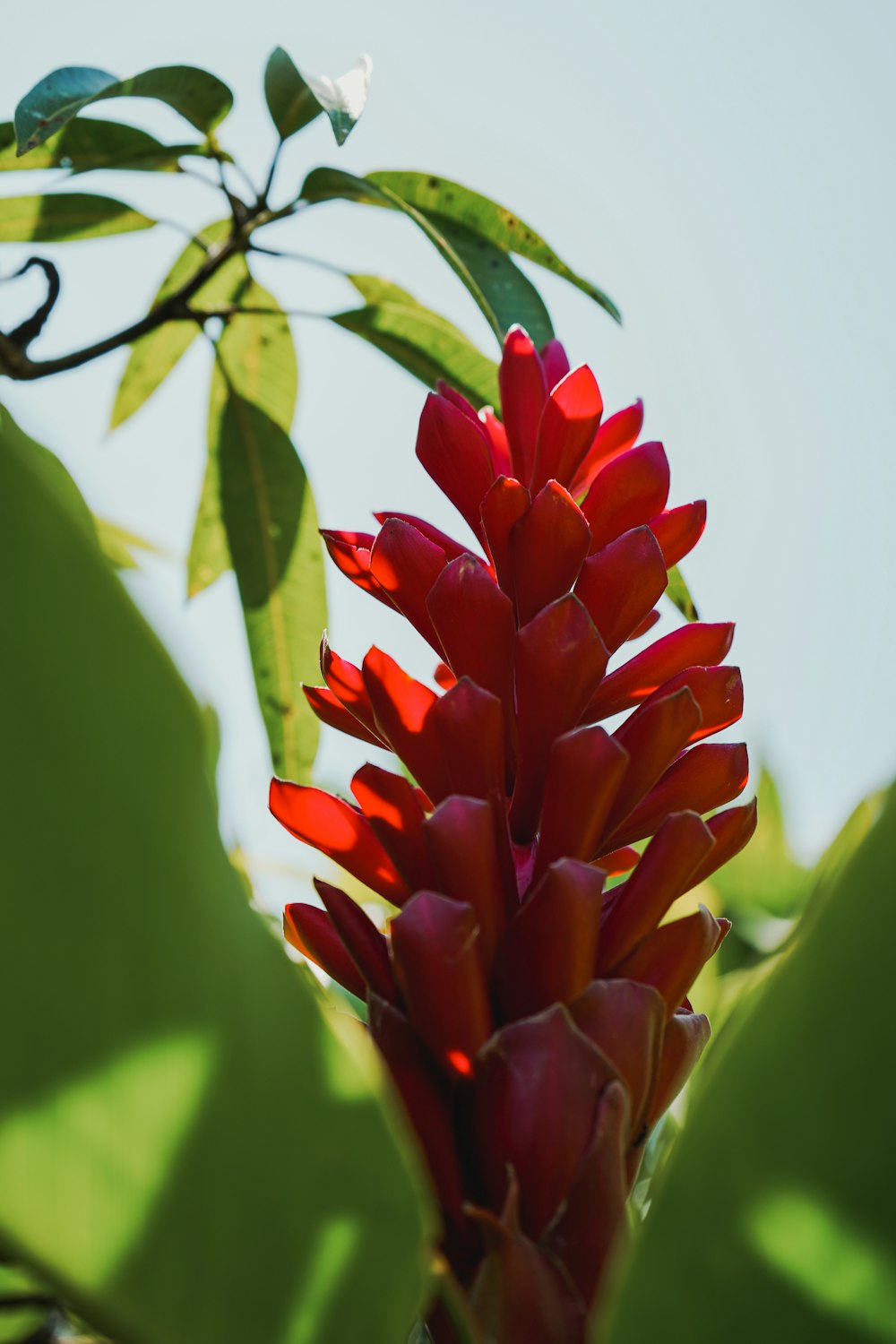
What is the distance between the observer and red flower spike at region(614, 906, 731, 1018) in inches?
23.9

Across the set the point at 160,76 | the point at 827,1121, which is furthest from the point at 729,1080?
the point at 160,76

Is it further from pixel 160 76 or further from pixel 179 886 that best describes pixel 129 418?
pixel 179 886

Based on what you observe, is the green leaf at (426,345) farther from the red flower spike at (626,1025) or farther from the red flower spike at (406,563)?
the red flower spike at (626,1025)

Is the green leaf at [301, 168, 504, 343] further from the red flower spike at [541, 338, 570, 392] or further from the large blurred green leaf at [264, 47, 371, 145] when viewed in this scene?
the red flower spike at [541, 338, 570, 392]

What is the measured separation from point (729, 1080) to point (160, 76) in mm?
1329

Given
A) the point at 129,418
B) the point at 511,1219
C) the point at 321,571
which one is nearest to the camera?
the point at 511,1219

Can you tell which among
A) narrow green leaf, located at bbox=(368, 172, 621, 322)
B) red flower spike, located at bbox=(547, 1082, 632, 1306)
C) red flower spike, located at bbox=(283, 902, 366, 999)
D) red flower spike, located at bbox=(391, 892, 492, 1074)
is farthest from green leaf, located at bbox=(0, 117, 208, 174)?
red flower spike, located at bbox=(547, 1082, 632, 1306)

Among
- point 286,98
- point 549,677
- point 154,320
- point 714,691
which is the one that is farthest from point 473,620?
point 286,98

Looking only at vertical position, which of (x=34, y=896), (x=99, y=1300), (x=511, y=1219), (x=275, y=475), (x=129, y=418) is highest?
(x=129, y=418)

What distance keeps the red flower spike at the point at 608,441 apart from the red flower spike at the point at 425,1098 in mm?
419

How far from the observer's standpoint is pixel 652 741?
665 mm

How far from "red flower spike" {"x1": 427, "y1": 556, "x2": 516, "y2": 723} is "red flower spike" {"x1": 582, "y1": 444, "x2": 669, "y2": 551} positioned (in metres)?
0.13

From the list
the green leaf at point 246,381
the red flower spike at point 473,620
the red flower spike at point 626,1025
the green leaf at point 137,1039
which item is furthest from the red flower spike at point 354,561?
the green leaf at point 246,381

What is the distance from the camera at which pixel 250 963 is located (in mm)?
378
